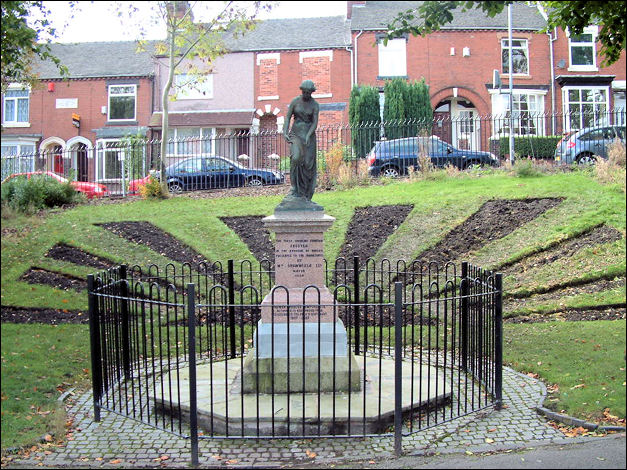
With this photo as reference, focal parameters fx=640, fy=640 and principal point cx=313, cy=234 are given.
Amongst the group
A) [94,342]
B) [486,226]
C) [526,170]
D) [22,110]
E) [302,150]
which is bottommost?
[94,342]

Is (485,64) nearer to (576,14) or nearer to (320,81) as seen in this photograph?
(320,81)

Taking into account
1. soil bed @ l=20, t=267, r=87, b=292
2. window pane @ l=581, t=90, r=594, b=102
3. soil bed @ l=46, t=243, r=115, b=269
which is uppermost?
window pane @ l=581, t=90, r=594, b=102

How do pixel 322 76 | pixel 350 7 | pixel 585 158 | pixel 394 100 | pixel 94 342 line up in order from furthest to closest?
1. pixel 350 7
2. pixel 322 76
3. pixel 394 100
4. pixel 585 158
5. pixel 94 342

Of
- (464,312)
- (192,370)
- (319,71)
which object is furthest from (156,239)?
(319,71)

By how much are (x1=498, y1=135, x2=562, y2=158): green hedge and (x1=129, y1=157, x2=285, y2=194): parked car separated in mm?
7572

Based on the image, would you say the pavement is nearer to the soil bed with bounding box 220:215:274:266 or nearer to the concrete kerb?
the concrete kerb

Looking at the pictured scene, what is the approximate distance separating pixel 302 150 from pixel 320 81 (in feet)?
75.3

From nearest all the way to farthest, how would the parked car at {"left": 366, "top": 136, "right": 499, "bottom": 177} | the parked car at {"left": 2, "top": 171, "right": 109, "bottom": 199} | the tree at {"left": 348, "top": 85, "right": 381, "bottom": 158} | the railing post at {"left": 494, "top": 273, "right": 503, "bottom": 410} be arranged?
the railing post at {"left": 494, "top": 273, "right": 503, "bottom": 410}
the parked car at {"left": 2, "top": 171, "right": 109, "bottom": 199}
the parked car at {"left": 366, "top": 136, "right": 499, "bottom": 177}
the tree at {"left": 348, "top": 85, "right": 381, "bottom": 158}

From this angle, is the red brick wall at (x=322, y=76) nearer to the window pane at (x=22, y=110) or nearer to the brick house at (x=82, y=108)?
the brick house at (x=82, y=108)

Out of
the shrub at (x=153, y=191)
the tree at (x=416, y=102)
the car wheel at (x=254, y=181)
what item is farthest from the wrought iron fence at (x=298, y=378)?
the tree at (x=416, y=102)

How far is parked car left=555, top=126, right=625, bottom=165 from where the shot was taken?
58.3ft

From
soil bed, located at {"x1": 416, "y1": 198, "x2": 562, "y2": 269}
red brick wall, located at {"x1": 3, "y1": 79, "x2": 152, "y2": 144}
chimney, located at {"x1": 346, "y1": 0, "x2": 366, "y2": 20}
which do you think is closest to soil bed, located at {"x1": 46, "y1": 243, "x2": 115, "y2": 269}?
soil bed, located at {"x1": 416, "y1": 198, "x2": 562, "y2": 269}

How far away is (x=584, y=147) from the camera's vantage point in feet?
60.2

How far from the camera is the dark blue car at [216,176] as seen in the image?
1959 cm
